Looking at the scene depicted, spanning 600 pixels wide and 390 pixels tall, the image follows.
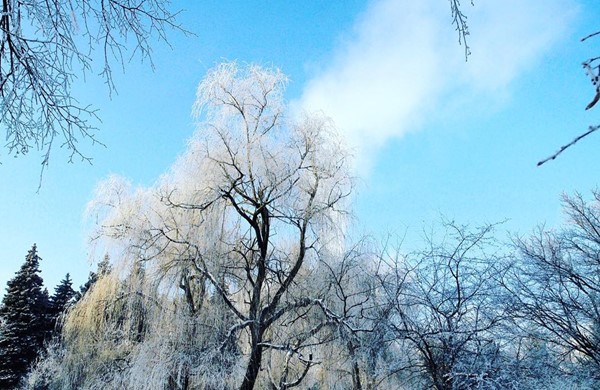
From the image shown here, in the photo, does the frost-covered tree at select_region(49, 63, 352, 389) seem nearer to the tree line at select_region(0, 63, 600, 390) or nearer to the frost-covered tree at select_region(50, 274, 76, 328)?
the tree line at select_region(0, 63, 600, 390)

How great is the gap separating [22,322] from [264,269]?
17389 millimetres

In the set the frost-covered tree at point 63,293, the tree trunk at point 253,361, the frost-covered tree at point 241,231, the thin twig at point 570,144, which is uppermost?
the frost-covered tree at point 63,293

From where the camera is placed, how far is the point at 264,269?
8.13m

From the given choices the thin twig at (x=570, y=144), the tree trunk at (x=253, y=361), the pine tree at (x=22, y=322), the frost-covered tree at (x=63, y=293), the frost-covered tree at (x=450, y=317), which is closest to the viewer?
the thin twig at (x=570, y=144)

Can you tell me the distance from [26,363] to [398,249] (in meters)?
19.4

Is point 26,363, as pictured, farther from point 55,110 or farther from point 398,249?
point 55,110

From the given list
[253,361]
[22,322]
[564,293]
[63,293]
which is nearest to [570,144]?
[253,361]

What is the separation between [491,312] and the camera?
5242 mm

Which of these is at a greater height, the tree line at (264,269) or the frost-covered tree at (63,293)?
the frost-covered tree at (63,293)

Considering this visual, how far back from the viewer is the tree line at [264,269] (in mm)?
7238

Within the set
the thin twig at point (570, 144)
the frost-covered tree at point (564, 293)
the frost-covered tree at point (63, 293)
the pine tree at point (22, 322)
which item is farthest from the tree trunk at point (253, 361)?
the frost-covered tree at point (63, 293)

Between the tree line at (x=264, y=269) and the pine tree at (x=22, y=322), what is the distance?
486 inches

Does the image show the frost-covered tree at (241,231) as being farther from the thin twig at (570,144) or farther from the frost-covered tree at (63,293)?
the frost-covered tree at (63,293)

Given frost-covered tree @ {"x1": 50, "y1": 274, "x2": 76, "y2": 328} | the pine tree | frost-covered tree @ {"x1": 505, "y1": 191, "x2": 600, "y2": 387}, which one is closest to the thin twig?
frost-covered tree @ {"x1": 505, "y1": 191, "x2": 600, "y2": 387}
